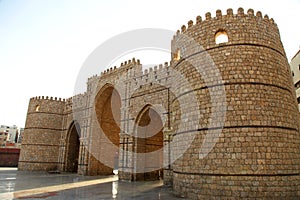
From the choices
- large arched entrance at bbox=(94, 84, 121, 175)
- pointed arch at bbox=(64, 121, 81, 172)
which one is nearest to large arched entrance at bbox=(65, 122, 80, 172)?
pointed arch at bbox=(64, 121, 81, 172)

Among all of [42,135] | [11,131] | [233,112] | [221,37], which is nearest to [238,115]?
[233,112]

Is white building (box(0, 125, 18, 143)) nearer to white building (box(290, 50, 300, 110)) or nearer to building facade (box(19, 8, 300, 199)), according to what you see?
building facade (box(19, 8, 300, 199))

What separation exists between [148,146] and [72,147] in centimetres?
904

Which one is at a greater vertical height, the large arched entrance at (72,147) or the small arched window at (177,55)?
the small arched window at (177,55)

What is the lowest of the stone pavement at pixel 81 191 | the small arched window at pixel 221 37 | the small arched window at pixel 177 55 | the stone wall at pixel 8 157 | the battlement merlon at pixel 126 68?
the stone pavement at pixel 81 191

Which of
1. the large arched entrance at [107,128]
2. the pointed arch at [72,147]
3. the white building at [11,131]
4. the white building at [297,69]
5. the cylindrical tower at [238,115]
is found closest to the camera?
the cylindrical tower at [238,115]

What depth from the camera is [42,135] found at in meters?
18.4

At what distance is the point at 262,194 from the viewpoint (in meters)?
5.45

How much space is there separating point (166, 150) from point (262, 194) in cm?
505

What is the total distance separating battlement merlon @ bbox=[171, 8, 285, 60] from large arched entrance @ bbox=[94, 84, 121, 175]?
Result: 8996 millimetres

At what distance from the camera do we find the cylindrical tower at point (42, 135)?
1797 cm

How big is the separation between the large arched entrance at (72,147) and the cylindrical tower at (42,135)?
1.37 metres

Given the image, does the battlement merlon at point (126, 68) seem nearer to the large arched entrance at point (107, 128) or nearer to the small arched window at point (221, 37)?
the large arched entrance at point (107, 128)

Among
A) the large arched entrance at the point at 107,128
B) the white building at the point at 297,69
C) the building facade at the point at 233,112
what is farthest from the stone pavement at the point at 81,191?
the white building at the point at 297,69
